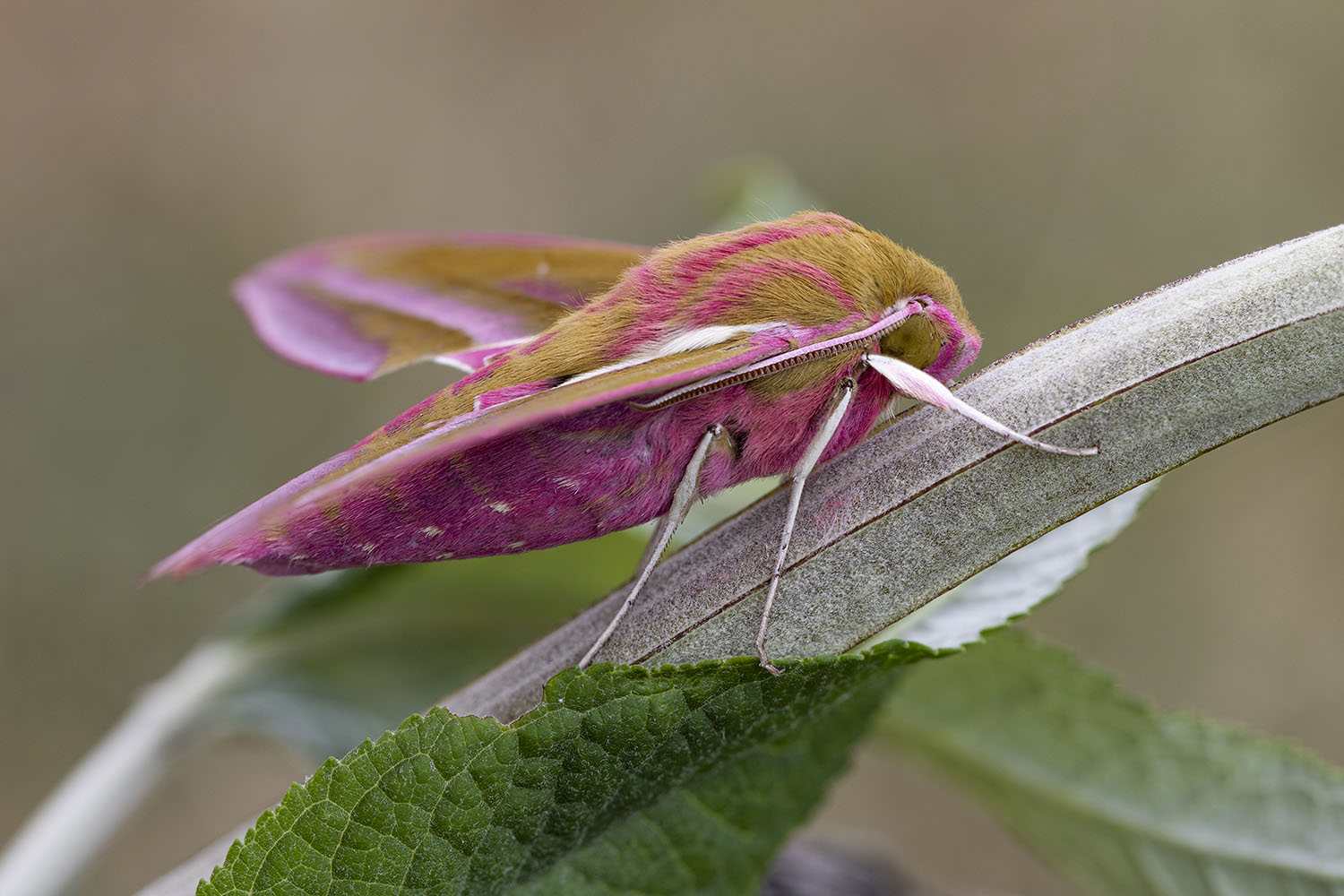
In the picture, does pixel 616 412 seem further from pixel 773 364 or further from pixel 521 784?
pixel 521 784

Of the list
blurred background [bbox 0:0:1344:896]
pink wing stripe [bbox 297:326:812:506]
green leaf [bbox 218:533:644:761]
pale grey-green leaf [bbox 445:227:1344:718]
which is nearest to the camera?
pink wing stripe [bbox 297:326:812:506]

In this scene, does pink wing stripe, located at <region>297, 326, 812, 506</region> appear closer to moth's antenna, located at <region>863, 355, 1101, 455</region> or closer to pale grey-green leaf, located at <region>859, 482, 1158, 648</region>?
moth's antenna, located at <region>863, 355, 1101, 455</region>

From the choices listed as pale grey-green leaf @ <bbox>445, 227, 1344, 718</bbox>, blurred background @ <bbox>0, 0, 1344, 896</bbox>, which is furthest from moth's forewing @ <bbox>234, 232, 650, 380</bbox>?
blurred background @ <bbox>0, 0, 1344, 896</bbox>

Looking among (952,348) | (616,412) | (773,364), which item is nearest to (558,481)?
(616,412)

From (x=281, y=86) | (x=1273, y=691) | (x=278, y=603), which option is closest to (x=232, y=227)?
(x=281, y=86)

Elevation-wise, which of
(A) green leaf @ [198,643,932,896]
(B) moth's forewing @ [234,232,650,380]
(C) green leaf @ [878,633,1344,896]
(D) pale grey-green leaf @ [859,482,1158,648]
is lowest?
(C) green leaf @ [878,633,1344,896]

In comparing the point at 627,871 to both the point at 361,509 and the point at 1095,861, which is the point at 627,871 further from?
the point at 1095,861
